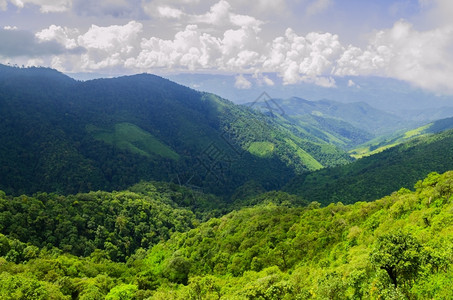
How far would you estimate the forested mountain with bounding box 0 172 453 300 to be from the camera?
1123 inches

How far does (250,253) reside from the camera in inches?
2842

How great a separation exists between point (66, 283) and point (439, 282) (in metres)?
60.3

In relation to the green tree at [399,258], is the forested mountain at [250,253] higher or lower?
lower

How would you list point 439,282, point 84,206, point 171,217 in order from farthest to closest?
point 171,217 < point 84,206 < point 439,282

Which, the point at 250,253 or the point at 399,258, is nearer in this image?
the point at 399,258

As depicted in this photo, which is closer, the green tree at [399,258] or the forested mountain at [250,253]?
the green tree at [399,258]

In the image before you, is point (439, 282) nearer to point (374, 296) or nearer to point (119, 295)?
point (374, 296)

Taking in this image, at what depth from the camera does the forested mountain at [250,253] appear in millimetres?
28531

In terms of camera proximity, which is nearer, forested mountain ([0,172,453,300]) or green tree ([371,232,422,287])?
green tree ([371,232,422,287])

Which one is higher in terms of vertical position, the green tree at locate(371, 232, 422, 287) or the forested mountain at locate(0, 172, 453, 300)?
the green tree at locate(371, 232, 422, 287)

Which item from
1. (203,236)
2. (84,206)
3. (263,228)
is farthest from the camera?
(84,206)

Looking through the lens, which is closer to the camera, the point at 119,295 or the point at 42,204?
the point at 119,295

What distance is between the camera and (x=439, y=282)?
24609mm

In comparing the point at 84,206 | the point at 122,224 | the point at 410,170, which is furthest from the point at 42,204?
the point at 410,170
